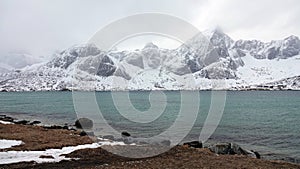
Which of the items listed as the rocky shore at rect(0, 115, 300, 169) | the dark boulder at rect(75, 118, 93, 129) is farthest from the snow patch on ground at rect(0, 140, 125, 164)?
the dark boulder at rect(75, 118, 93, 129)

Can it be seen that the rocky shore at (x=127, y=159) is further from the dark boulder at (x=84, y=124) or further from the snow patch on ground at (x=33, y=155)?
the dark boulder at (x=84, y=124)

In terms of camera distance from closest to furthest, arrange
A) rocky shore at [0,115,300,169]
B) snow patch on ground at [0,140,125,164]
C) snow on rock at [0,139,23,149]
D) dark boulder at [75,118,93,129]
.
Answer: rocky shore at [0,115,300,169]
snow patch on ground at [0,140,125,164]
snow on rock at [0,139,23,149]
dark boulder at [75,118,93,129]

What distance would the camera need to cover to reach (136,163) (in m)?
24.0

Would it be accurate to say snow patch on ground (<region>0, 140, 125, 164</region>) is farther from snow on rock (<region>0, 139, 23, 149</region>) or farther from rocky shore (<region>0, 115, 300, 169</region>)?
snow on rock (<region>0, 139, 23, 149</region>)

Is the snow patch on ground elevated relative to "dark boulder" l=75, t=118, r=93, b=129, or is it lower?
elevated

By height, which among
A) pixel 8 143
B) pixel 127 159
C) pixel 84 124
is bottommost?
pixel 84 124

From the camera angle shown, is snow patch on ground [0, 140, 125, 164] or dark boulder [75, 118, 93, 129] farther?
dark boulder [75, 118, 93, 129]

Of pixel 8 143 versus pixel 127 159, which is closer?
pixel 127 159

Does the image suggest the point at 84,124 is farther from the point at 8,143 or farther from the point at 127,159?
the point at 127,159

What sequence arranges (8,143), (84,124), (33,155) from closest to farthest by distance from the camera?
(33,155)
(8,143)
(84,124)

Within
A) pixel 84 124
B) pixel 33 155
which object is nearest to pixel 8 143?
pixel 33 155

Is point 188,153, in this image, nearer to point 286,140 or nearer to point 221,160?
point 221,160

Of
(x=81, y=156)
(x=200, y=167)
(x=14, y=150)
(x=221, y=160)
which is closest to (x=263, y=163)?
(x=221, y=160)

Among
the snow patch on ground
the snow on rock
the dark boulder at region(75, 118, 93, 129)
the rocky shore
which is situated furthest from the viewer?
the dark boulder at region(75, 118, 93, 129)
